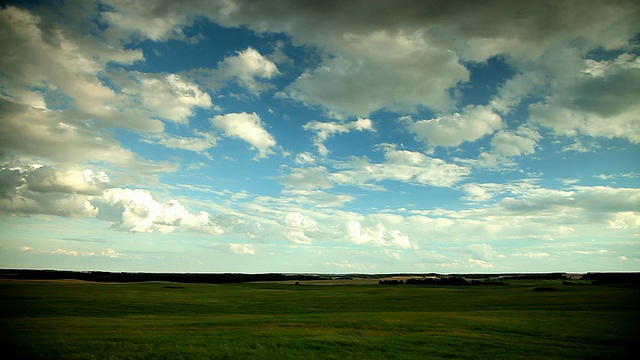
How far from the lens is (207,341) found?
29.0 m

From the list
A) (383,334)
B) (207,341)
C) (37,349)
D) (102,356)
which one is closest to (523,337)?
(383,334)

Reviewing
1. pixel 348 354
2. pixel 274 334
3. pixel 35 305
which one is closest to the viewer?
pixel 348 354

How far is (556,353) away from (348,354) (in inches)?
602

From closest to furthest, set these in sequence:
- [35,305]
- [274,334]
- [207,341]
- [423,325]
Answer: [207,341] < [274,334] < [423,325] < [35,305]

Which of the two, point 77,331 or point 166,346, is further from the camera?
point 77,331

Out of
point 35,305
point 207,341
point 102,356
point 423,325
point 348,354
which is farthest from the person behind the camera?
point 35,305

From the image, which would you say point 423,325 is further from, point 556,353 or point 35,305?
point 35,305

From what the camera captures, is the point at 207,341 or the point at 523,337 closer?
the point at 207,341

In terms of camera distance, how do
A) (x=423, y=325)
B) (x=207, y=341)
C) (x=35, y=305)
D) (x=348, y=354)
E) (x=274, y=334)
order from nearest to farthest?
(x=348, y=354)
(x=207, y=341)
(x=274, y=334)
(x=423, y=325)
(x=35, y=305)

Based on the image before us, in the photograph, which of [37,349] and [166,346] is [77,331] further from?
[166,346]

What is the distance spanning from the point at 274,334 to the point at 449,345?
46.2ft

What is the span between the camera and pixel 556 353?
27828 millimetres

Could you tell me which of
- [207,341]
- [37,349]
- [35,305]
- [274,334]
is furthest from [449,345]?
[35,305]

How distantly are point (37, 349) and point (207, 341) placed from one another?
10978 millimetres
